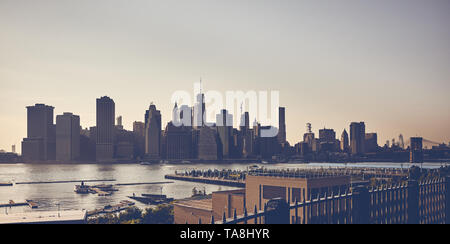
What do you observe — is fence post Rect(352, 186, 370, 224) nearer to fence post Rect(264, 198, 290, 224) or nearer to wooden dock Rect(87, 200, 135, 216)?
fence post Rect(264, 198, 290, 224)

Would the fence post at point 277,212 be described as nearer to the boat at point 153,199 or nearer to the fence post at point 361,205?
the fence post at point 361,205

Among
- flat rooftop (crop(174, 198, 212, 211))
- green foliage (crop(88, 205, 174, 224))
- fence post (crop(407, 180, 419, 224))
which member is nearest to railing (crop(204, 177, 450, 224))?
fence post (crop(407, 180, 419, 224))

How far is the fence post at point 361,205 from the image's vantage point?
15547 mm

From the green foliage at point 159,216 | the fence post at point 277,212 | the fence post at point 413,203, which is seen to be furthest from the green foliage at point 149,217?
the fence post at point 277,212

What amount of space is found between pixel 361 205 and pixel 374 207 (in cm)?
130

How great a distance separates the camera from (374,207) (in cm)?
1669

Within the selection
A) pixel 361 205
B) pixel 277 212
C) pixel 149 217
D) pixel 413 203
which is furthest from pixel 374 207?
pixel 149 217

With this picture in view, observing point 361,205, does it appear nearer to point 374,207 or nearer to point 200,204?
point 374,207

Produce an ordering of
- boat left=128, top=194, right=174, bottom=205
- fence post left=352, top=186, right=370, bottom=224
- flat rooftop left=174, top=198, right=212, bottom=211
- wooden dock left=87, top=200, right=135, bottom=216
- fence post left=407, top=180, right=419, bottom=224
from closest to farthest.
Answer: fence post left=352, top=186, right=370, bottom=224 → fence post left=407, top=180, right=419, bottom=224 → flat rooftop left=174, top=198, right=212, bottom=211 → wooden dock left=87, top=200, right=135, bottom=216 → boat left=128, top=194, right=174, bottom=205

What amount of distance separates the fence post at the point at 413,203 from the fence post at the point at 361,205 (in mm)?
3990

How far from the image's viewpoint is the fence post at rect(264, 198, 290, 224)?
11.7 m

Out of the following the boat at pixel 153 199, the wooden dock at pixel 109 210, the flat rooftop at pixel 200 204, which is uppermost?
the flat rooftop at pixel 200 204
